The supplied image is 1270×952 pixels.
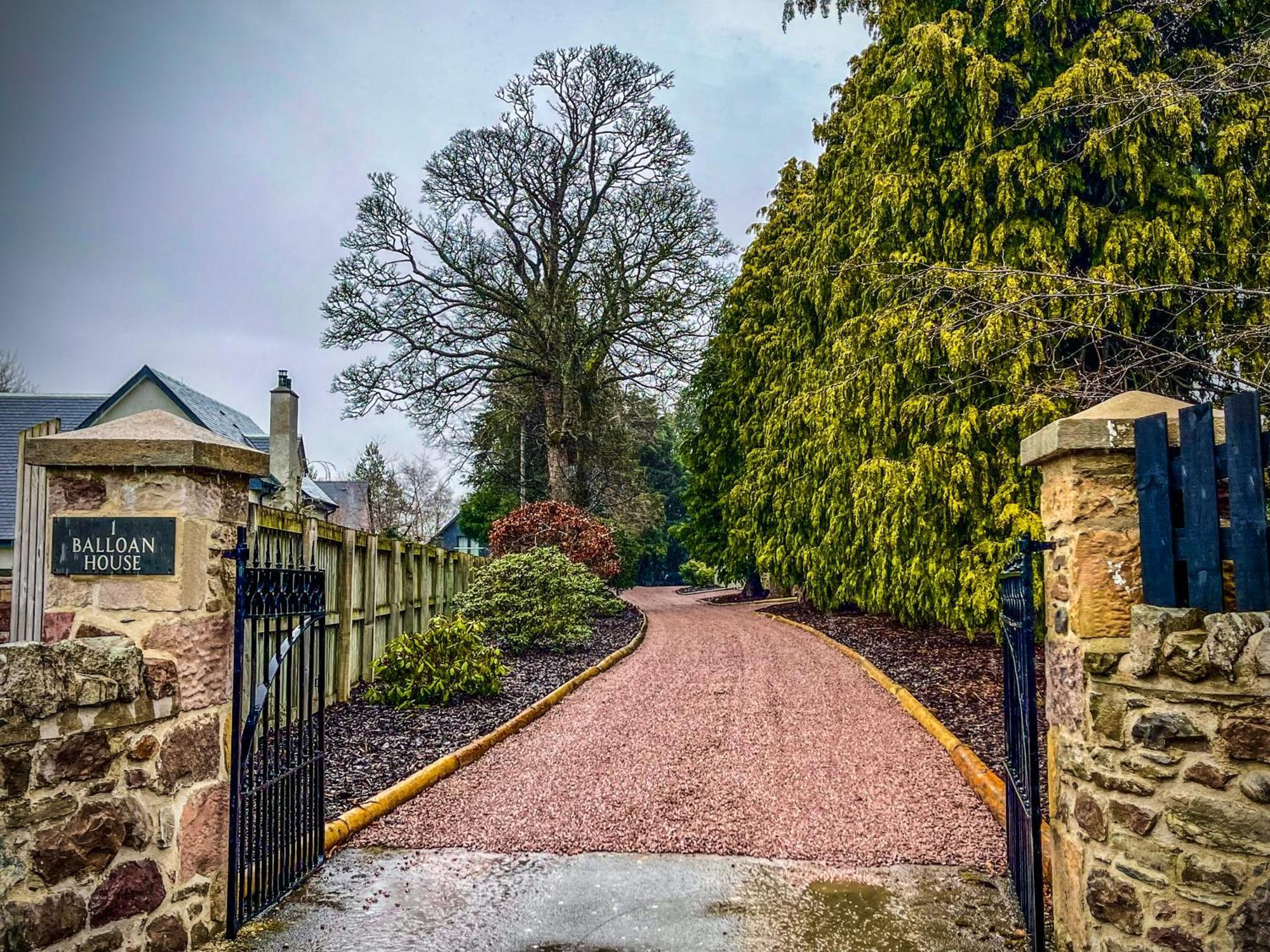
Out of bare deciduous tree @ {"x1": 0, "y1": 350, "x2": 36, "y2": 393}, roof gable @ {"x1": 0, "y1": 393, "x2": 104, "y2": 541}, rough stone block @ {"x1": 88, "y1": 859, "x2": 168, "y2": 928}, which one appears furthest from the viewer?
bare deciduous tree @ {"x1": 0, "y1": 350, "x2": 36, "y2": 393}

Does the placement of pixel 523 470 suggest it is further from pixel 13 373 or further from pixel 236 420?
pixel 13 373

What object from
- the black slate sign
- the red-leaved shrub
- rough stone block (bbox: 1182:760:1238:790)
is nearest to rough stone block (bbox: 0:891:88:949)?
the black slate sign

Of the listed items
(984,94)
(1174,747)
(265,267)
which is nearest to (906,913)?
(1174,747)

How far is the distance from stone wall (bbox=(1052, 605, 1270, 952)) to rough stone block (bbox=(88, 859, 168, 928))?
3.49 metres

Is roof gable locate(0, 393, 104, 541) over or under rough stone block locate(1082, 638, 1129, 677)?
over

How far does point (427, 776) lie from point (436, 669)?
7.37ft

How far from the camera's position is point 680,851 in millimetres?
4445

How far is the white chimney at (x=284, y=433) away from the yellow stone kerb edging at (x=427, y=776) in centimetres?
959

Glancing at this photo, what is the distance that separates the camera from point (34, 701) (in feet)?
9.22

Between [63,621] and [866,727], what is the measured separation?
20.1 feet

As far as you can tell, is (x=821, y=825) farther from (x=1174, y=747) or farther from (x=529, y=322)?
(x=529, y=322)

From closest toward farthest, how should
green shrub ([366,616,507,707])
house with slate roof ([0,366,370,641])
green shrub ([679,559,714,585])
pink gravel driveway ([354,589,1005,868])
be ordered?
1. pink gravel driveway ([354,589,1005,868])
2. green shrub ([366,616,507,707])
3. house with slate roof ([0,366,370,641])
4. green shrub ([679,559,714,585])

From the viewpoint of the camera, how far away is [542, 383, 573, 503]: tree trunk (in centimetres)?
1955

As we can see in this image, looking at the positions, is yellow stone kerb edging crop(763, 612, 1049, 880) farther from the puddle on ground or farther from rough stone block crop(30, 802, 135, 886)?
rough stone block crop(30, 802, 135, 886)
